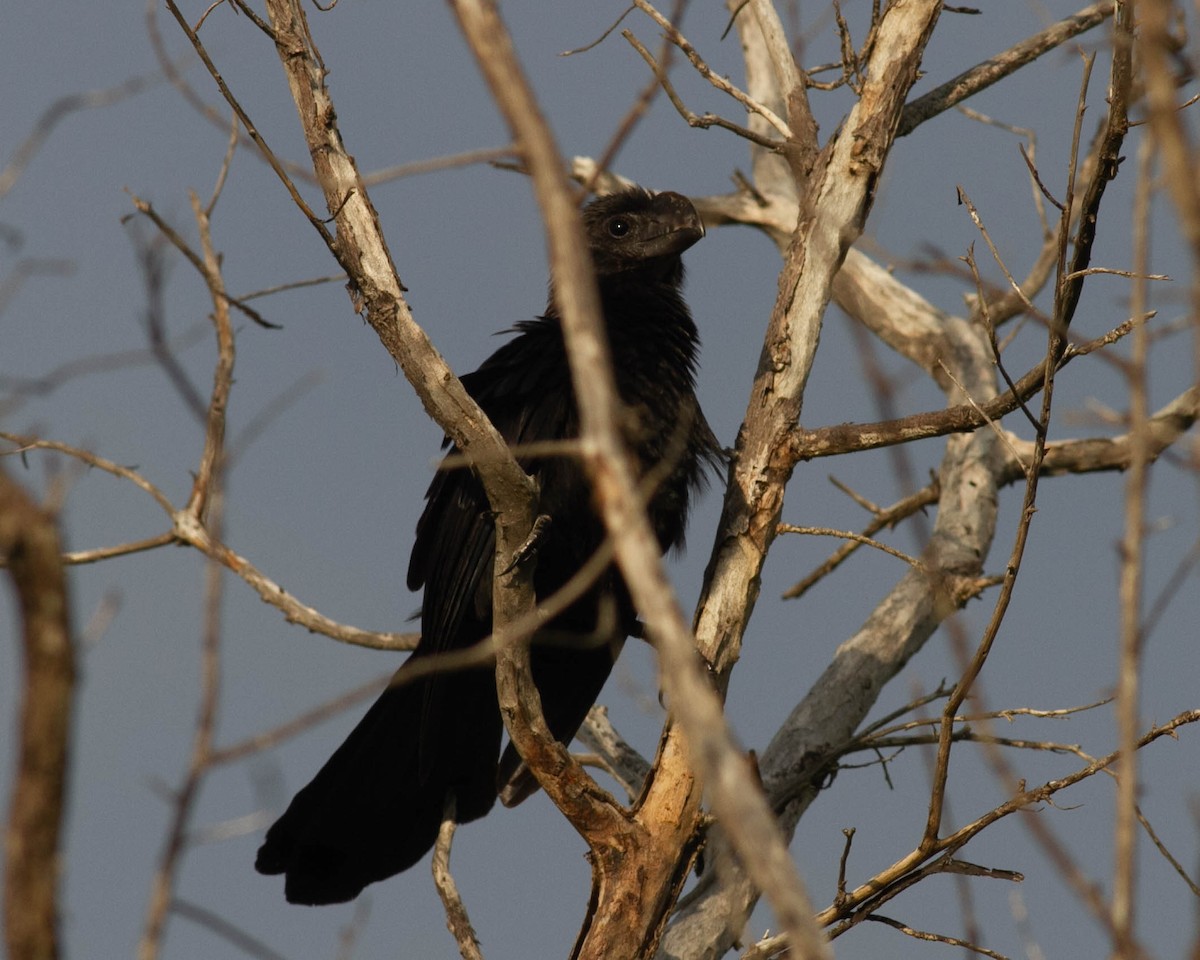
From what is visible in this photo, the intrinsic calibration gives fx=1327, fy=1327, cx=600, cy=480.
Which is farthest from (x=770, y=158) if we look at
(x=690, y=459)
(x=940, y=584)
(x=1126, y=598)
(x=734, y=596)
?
(x=1126, y=598)

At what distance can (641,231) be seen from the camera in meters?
4.87

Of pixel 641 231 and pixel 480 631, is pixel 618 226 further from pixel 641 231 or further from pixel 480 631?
pixel 480 631

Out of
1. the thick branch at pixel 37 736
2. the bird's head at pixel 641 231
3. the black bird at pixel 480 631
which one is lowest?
the thick branch at pixel 37 736

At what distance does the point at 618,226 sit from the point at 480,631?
167 centimetres

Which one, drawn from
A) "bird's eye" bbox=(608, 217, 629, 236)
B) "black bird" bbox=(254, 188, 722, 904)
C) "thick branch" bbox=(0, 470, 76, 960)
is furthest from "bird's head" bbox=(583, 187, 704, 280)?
"thick branch" bbox=(0, 470, 76, 960)

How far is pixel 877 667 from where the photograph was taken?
484cm

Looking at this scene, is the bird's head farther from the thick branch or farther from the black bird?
the thick branch

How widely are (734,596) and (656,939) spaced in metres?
0.91

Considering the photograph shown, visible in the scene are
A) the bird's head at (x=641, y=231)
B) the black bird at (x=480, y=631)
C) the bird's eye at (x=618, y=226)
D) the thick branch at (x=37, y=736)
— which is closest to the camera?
the thick branch at (x=37, y=736)

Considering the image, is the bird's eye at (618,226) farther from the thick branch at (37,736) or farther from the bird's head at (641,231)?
the thick branch at (37,736)

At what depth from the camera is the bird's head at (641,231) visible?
479 centimetres

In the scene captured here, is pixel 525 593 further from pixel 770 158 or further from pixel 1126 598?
pixel 770 158

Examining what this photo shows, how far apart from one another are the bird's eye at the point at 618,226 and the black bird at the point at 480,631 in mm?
586

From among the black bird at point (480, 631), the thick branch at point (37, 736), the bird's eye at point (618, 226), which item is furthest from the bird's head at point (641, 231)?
the thick branch at point (37, 736)
